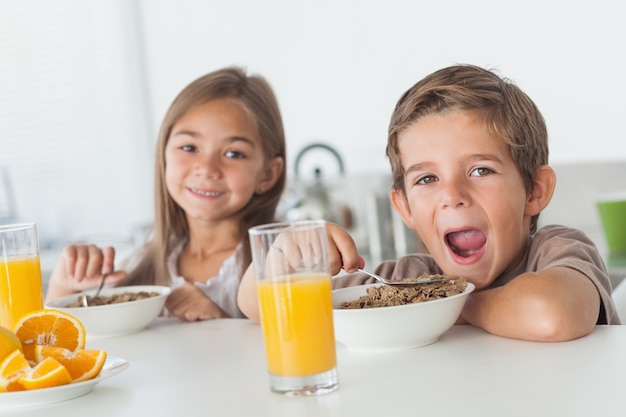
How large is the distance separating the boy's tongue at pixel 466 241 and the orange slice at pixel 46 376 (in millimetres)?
678

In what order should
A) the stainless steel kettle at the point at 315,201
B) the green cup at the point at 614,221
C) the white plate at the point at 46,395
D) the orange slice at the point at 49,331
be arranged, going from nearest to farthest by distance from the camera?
the white plate at the point at 46,395 < the orange slice at the point at 49,331 < the green cup at the point at 614,221 < the stainless steel kettle at the point at 315,201

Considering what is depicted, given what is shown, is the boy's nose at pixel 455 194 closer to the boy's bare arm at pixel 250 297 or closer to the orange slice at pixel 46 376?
the boy's bare arm at pixel 250 297

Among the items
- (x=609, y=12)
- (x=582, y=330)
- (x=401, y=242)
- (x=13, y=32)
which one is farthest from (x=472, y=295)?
(x=13, y=32)

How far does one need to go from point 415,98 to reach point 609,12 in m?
2.05

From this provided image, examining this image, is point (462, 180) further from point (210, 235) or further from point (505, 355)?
point (210, 235)

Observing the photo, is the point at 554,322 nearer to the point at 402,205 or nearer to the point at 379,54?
the point at 402,205

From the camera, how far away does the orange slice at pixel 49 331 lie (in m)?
1.04

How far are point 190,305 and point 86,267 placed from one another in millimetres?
247

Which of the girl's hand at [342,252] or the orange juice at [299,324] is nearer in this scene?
the orange juice at [299,324]

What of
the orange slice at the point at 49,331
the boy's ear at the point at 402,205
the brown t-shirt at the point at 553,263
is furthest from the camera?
the boy's ear at the point at 402,205

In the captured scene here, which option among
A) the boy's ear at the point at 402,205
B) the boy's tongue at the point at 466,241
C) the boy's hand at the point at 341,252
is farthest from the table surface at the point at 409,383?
the boy's ear at the point at 402,205

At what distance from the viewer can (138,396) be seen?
3.06 feet

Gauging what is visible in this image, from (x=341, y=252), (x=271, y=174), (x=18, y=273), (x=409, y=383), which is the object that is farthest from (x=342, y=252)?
(x=271, y=174)

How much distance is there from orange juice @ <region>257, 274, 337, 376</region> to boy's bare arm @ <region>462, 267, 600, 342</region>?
0.98 ft
